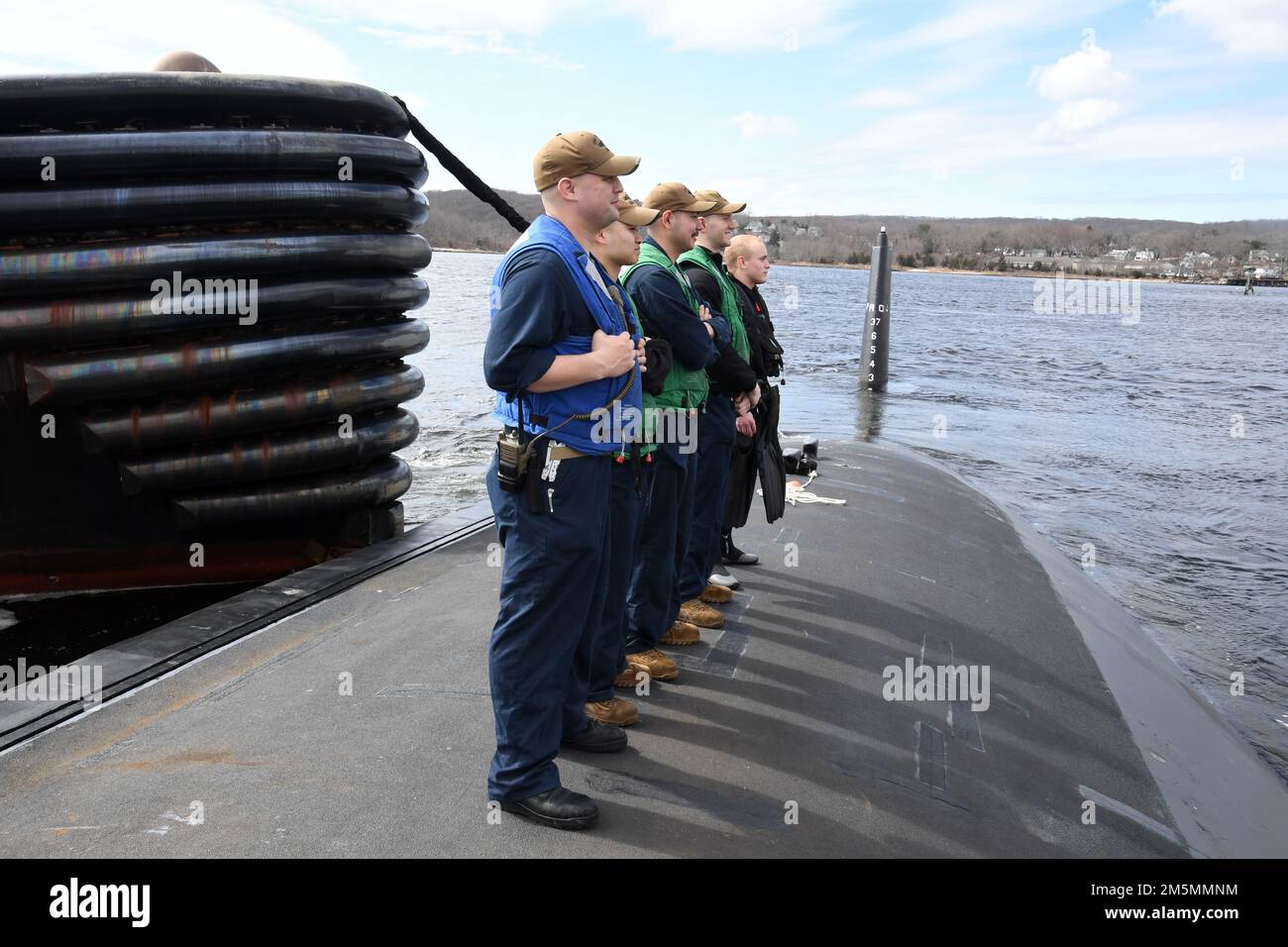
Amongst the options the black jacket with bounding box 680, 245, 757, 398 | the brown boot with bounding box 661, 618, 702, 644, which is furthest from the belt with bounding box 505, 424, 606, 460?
the black jacket with bounding box 680, 245, 757, 398

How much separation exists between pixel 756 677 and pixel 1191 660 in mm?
5743

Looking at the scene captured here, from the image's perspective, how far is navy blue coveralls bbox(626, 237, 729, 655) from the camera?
500 cm

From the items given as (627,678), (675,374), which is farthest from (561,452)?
A: (675,374)

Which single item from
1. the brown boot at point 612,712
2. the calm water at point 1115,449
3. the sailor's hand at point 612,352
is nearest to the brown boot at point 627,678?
the brown boot at point 612,712

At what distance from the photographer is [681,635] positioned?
17.9 ft

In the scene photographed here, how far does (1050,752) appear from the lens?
15.4ft

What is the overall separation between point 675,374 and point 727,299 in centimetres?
123

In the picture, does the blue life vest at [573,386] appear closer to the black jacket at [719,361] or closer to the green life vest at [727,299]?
the black jacket at [719,361]

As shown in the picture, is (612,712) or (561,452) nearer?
(561,452)

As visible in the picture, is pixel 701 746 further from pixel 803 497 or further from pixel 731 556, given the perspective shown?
pixel 803 497

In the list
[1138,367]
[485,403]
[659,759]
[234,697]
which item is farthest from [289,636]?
[1138,367]

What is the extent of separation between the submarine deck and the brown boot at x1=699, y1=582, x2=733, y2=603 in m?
0.14

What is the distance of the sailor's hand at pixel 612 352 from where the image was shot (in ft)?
11.9
